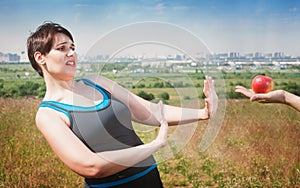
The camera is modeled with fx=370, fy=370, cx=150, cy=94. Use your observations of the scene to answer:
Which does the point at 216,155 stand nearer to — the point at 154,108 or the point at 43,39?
the point at 154,108

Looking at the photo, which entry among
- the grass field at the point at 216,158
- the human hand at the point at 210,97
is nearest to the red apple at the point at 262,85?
the human hand at the point at 210,97

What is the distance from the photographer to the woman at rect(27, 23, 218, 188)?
106cm

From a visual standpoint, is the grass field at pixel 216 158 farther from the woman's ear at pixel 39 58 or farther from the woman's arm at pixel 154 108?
the woman's ear at pixel 39 58

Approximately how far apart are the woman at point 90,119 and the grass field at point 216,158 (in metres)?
1.96

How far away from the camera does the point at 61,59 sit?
1185 mm

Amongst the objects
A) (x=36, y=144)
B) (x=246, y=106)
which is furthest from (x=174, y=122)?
(x=246, y=106)

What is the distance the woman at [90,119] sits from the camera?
3.48 ft

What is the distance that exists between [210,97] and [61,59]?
1.80ft

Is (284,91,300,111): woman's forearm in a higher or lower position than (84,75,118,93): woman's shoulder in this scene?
lower

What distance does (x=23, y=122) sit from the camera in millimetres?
4289

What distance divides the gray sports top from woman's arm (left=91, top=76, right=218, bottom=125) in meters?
0.07

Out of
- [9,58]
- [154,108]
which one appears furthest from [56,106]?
[9,58]

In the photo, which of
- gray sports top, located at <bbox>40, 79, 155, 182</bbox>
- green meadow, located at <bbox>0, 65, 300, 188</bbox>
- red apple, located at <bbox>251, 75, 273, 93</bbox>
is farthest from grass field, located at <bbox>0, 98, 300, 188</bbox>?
gray sports top, located at <bbox>40, 79, 155, 182</bbox>

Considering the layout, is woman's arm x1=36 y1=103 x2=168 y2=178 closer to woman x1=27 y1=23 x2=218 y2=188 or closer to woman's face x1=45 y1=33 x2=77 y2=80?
woman x1=27 y1=23 x2=218 y2=188
